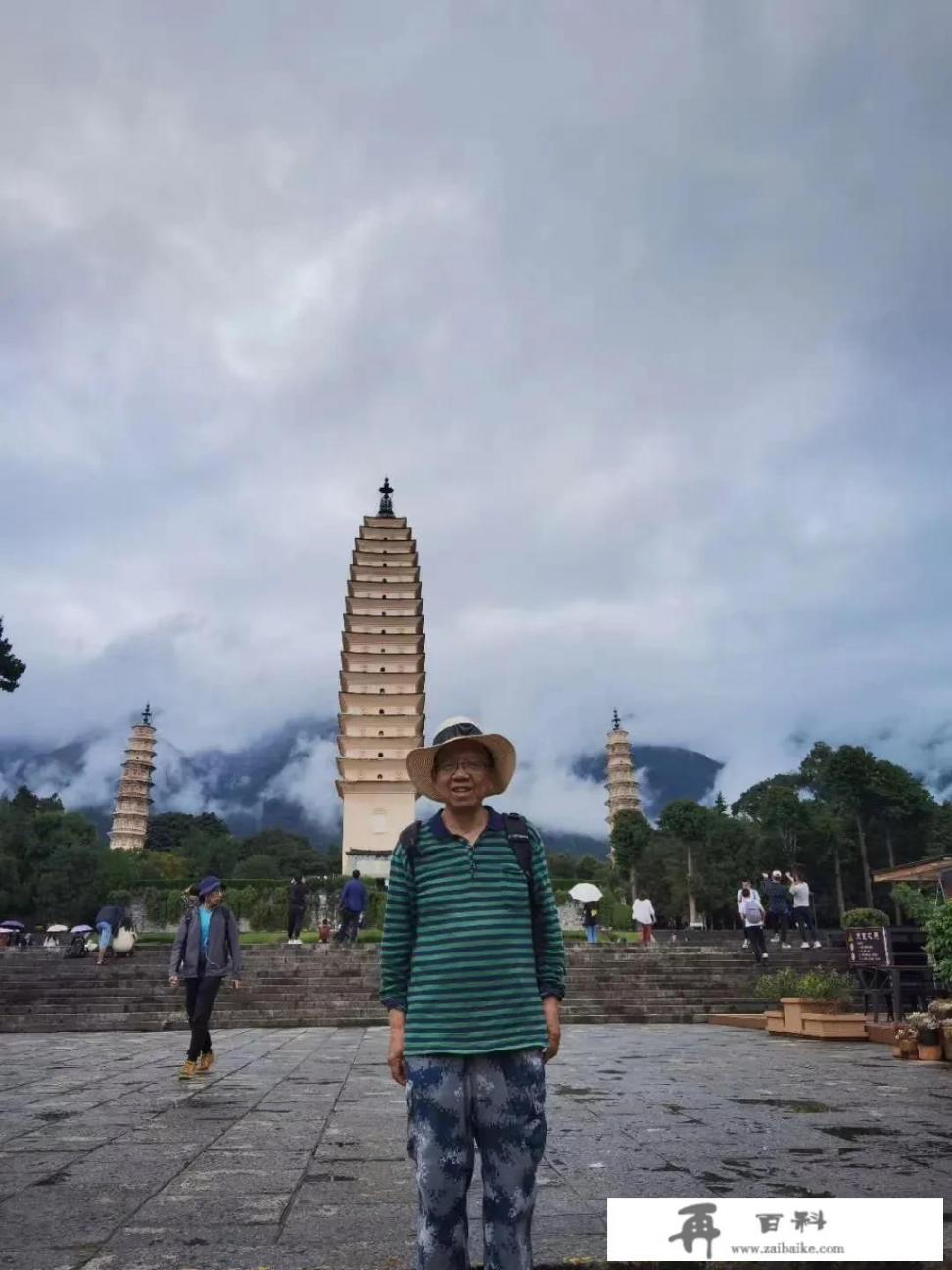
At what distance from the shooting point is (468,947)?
7.97 feet

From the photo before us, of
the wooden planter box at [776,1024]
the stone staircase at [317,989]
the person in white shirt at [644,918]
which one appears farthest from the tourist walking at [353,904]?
the wooden planter box at [776,1024]

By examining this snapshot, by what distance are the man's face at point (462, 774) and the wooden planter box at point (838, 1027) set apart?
8929 mm

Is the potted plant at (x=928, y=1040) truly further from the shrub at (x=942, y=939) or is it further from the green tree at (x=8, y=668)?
the green tree at (x=8, y=668)

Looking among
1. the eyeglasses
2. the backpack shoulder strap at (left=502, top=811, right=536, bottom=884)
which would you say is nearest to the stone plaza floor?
the backpack shoulder strap at (left=502, top=811, right=536, bottom=884)

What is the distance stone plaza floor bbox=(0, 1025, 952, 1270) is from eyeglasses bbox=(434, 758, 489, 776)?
1413 mm

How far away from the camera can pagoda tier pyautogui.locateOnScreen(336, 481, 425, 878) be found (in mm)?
47781

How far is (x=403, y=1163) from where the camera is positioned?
3.98 metres

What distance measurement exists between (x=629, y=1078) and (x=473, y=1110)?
518cm

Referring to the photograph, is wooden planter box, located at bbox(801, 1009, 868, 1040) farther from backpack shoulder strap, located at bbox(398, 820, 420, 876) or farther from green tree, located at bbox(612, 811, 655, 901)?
green tree, located at bbox(612, 811, 655, 901)

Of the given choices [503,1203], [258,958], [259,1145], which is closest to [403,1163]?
[259,1145]

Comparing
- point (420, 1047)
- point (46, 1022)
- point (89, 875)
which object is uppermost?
point (89, 875)

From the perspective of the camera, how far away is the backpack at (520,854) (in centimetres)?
259

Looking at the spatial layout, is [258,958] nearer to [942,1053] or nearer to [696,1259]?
[942,1053]

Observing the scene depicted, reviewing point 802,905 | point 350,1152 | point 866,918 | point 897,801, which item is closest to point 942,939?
point 866,918
